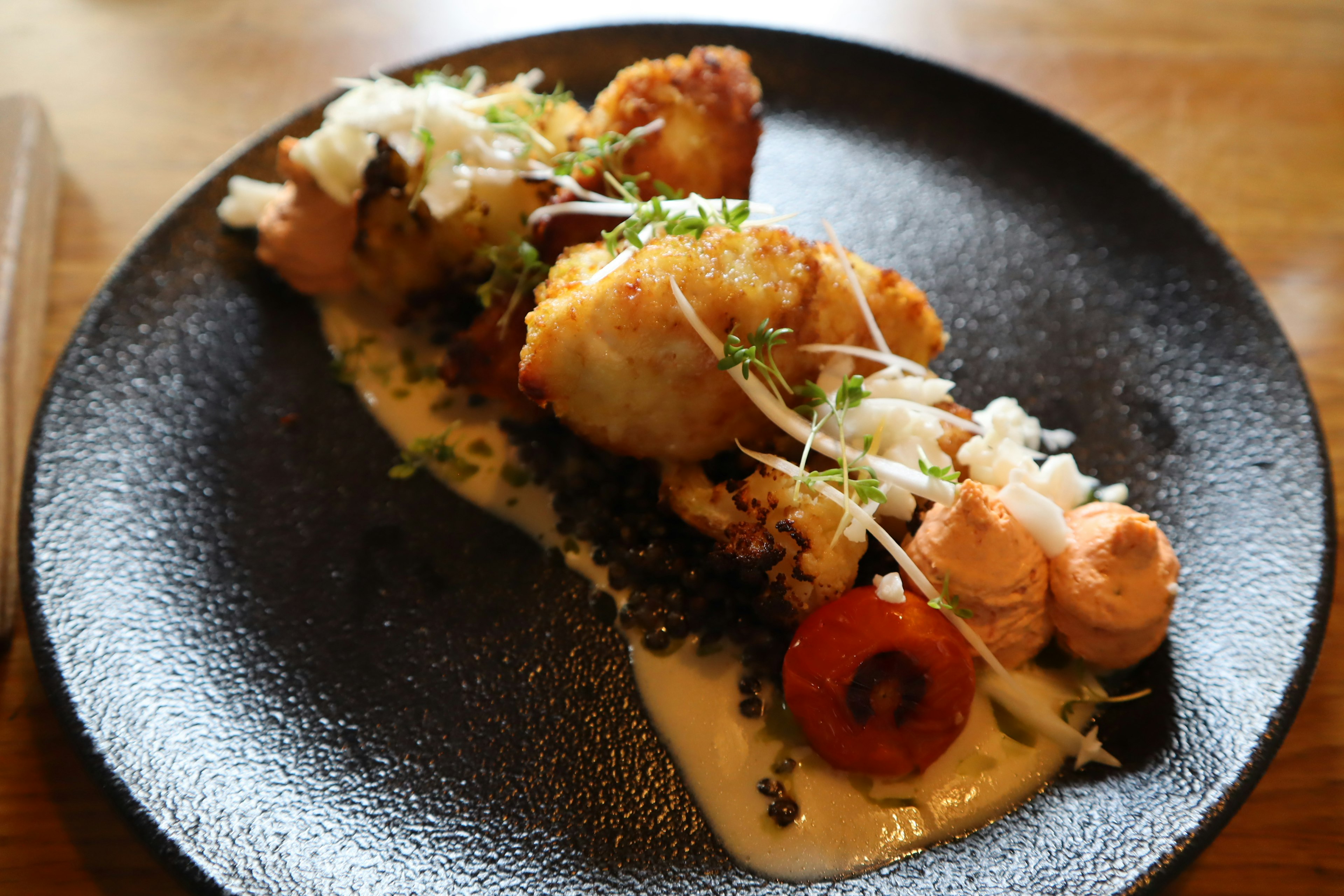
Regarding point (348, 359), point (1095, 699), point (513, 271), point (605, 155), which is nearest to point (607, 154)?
point (605, 155)

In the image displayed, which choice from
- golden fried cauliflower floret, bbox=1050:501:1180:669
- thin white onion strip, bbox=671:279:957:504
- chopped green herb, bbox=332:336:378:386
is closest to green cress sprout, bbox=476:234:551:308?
chopped green herb, bbox=332:336:378:386

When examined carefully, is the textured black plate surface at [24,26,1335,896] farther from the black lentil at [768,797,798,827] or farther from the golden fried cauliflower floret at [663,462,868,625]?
the golden fried cauliflower floret at [663,462,868,625]

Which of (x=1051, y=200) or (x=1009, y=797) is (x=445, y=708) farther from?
(x=1051, y=200)

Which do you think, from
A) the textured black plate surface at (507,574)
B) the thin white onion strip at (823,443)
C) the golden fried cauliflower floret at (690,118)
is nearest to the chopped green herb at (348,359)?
the textured black plate surface at (507,574)

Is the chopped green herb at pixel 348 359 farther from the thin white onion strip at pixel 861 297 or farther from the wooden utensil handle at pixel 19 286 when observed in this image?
the thin white onion strip at pixel 861 297

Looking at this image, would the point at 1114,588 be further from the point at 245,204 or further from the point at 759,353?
the point at 245,204
